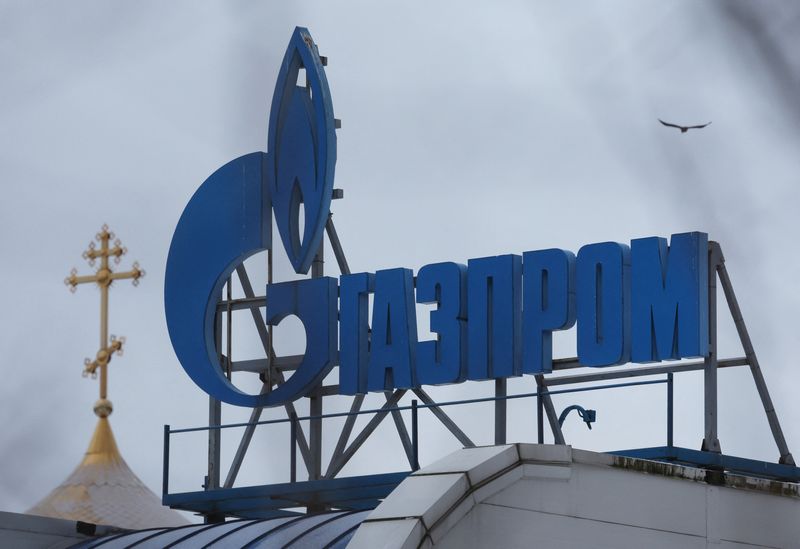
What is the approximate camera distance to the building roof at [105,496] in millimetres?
60219

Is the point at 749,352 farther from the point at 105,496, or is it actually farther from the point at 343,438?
the point at 105,496

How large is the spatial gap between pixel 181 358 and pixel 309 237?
2.97 metres

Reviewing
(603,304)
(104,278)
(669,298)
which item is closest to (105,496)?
(104,278)

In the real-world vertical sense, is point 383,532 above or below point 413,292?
below

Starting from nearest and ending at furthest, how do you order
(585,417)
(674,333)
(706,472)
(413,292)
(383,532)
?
(383,532), (706,472), (585,417), (674,333), (413,292)

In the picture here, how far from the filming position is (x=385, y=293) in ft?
106

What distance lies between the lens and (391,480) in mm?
29188

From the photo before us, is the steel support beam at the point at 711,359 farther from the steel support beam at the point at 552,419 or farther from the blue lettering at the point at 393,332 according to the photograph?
the blue lettering at the point at 393,332

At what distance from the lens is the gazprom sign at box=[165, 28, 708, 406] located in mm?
29375

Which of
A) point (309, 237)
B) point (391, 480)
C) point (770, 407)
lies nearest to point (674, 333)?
point (770, 407)

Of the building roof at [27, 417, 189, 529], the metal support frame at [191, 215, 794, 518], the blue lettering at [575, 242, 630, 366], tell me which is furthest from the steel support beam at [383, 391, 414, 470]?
the building roof at [27, 417, 189, 529]

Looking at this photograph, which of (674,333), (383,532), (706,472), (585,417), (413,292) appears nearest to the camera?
(383,532)

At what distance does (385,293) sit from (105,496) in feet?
99.7

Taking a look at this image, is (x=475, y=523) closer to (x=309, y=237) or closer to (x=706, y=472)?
(x=706, y=472)
